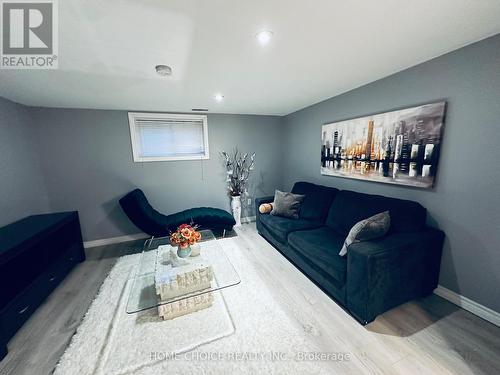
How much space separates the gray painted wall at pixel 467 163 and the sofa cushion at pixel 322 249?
0.95 meters

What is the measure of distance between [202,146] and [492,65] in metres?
3.64

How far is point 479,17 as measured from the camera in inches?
51.1

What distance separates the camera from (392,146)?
2.23 meters

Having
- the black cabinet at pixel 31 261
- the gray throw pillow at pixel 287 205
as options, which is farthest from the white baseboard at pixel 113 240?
the gray throw pillow at pixel 287 205

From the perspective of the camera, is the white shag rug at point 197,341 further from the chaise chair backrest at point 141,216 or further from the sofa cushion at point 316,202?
the sofa cushion at point 316,202

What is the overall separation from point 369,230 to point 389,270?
1.14 feet

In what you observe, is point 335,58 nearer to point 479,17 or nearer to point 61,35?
point 479,17

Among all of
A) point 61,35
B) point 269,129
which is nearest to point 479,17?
point 61,35

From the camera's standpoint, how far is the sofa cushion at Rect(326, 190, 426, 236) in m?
1.98

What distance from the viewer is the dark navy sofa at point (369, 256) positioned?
162cm

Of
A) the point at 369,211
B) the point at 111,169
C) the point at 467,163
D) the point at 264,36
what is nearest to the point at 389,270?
the point at 369,211

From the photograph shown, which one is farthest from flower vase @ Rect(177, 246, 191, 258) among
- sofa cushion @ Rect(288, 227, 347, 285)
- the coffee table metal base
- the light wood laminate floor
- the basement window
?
the basement window

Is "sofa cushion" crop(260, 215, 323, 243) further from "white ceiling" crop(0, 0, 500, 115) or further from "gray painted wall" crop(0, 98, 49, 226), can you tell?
"gray painted wall" crop(0, 98, 49, 226)

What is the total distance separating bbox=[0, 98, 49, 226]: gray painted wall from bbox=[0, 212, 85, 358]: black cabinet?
0.21 metres
